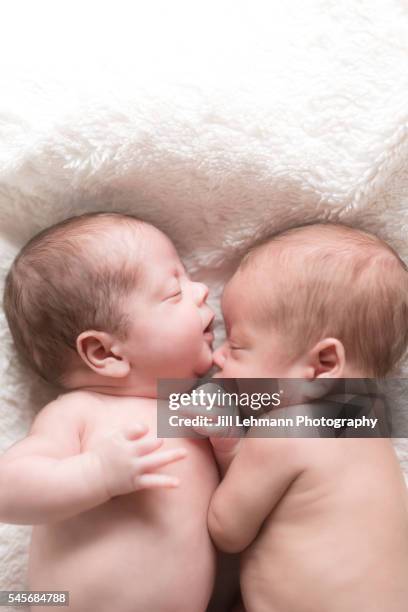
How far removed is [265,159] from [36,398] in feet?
1.95

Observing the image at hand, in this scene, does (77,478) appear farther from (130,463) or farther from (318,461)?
(318,461)

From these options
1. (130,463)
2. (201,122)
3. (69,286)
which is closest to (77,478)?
(130,463)

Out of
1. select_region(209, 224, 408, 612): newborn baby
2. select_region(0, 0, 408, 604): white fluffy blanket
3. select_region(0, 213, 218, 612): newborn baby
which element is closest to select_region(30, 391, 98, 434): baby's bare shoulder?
select_region(0, 213, 218, 612): newborn baby

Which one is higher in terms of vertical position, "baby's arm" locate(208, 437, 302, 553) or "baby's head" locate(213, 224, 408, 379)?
"baby's head" locate(213, 224, 408, 379)

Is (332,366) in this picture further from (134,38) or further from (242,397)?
(134,38)

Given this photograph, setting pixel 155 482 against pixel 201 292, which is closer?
pixel 155 482

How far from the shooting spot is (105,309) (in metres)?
1.20

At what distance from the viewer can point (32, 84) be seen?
1.33m

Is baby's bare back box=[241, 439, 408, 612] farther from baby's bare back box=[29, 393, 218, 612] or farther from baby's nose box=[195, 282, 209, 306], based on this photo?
baby's nose box=[195, 282, 209, 306]

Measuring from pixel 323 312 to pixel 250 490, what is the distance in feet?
0.99

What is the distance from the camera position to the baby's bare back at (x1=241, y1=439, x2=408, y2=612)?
1.10m

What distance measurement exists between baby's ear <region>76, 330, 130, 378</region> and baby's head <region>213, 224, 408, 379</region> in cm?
18

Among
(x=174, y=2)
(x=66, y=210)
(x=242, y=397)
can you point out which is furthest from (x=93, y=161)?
(x=242, y=397)

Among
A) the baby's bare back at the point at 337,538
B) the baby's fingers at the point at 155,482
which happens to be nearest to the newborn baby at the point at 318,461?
the baby's bare back at the point at 337,538
